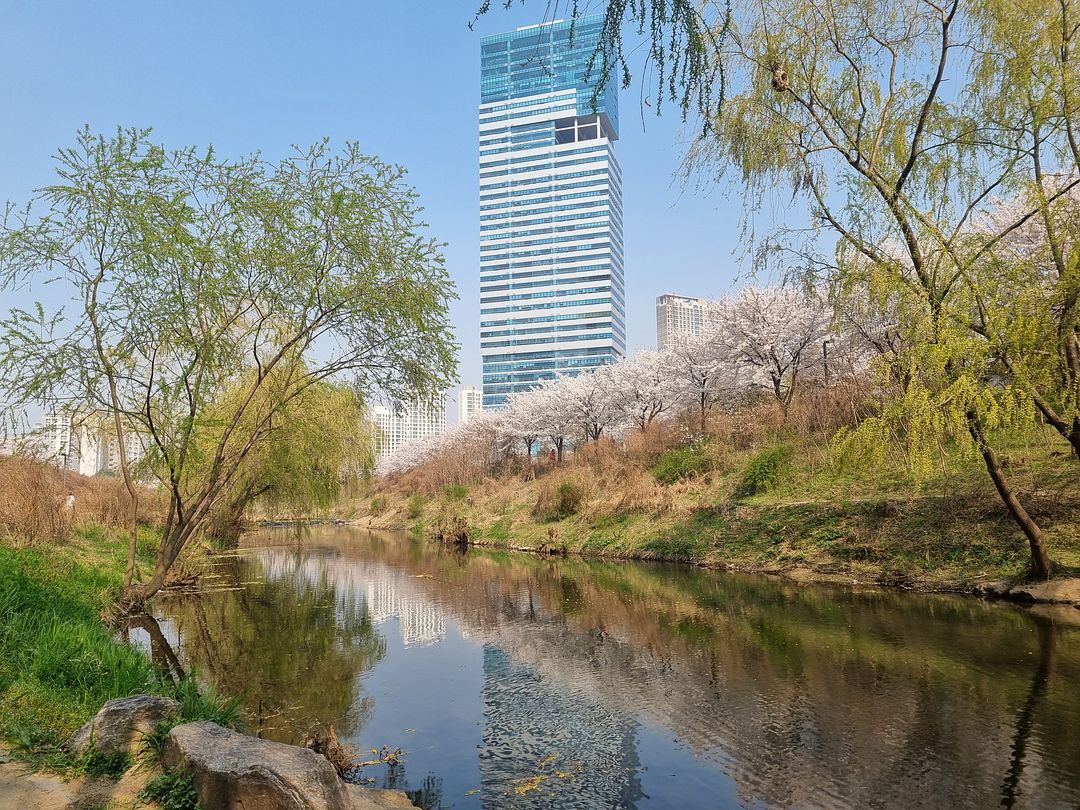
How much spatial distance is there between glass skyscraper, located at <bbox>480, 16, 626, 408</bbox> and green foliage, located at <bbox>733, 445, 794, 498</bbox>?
9642 cm

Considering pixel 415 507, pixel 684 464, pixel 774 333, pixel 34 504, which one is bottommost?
pixel 415 507

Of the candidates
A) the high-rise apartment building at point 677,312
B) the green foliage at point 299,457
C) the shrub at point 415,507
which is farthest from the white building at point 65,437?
the high-rise apartment building at point 677,312

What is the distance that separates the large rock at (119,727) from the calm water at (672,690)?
2.17m

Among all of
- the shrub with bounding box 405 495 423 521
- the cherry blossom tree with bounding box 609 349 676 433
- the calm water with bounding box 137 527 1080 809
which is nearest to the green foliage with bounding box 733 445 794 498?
the calm water with bounding box 137 527 1080 809

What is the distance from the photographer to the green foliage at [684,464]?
2936 centimetres

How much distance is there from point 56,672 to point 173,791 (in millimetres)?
3650

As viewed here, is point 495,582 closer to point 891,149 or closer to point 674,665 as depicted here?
point 674,665

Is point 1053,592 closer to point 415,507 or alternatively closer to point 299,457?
point 299,457

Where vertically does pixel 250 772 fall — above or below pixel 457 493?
below

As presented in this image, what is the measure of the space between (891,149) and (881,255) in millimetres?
2290

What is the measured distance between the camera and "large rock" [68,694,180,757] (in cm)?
561

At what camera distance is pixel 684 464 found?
29.8 metres

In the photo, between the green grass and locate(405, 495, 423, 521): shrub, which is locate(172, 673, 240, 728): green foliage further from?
locate(405, 495, 423, 521): shrub

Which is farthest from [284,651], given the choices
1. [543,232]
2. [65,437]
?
[543,232]
